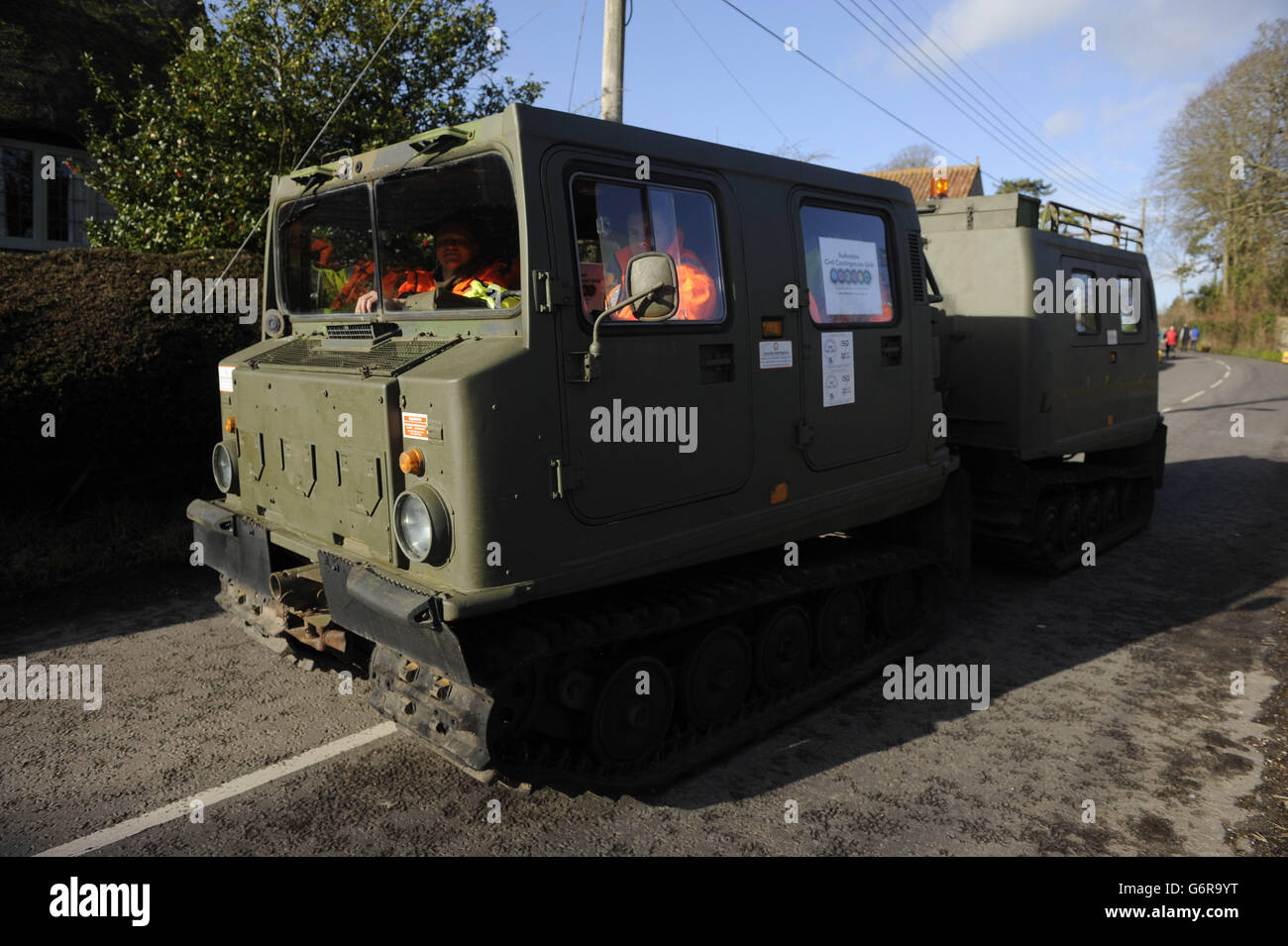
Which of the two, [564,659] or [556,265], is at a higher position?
[556,265]

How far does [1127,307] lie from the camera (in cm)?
928

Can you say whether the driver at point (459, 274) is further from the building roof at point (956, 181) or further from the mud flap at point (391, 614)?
the building roof at point (956, 181)

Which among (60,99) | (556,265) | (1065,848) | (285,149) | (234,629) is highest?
(60,99)

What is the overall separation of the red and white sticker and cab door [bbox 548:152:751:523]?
1.77ft

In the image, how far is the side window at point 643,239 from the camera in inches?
147

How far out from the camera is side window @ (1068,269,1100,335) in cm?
805

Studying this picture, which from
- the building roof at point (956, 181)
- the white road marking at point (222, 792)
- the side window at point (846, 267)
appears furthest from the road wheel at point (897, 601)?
the building roof at point (956, 181)

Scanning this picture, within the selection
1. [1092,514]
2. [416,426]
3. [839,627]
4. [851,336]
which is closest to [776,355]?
[851,336]

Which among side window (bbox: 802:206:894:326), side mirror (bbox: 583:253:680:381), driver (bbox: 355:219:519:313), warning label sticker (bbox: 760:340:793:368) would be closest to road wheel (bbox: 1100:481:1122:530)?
side window (bbox: 802:206:894:326)

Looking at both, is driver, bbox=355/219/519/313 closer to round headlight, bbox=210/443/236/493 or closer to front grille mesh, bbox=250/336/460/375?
front grille mesh, bbox=250/336/460/375

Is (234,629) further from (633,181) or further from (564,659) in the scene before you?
(633,181)

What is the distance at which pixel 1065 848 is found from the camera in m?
3.74
